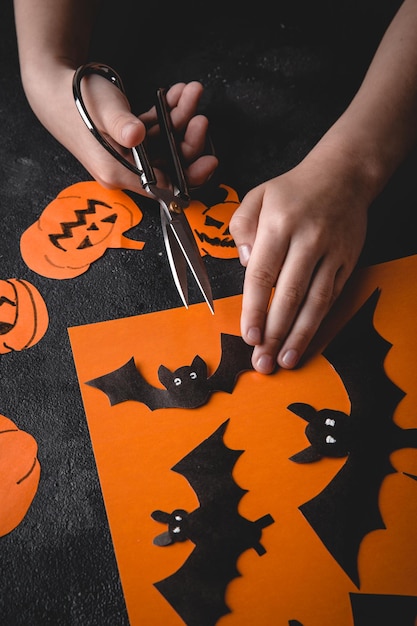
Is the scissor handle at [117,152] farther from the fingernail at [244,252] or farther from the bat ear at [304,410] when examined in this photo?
the bat ear at [304,410]

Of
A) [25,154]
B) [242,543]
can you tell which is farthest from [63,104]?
[242,543]

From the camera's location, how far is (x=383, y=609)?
0.43 metres

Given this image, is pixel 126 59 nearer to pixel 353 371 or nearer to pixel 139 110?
pixel 139 110

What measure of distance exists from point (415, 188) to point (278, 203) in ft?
0.57

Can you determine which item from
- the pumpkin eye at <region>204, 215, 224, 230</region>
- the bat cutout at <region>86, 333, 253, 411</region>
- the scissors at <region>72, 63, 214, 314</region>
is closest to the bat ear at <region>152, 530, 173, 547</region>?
the bat cutout at <region>86, 333, 253, 411</region>

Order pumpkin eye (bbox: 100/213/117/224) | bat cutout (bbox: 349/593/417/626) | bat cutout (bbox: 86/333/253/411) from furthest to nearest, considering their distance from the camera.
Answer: pumpkin eye (bbox: 100/213/117/224) < bat cutout (bbox: 86/333/253/411) < bat cutout (bbox: 349/593/417/626)

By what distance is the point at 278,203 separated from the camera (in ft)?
1.83

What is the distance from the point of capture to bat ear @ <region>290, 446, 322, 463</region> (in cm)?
49

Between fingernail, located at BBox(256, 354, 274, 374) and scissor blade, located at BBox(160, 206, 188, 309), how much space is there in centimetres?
10

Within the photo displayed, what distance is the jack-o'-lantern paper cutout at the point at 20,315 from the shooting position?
0.57 m

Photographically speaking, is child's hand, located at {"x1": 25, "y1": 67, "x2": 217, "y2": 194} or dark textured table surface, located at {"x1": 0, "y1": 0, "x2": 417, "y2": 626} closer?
dark textured table surface, located at {"x1": 0, "y1": 0, "x2": 417, "y2": 626}

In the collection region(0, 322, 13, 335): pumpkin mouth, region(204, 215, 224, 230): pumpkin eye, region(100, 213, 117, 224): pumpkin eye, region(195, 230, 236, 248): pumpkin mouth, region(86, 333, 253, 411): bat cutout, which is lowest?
region(0, 322, 13, 335): pumpkin mouth

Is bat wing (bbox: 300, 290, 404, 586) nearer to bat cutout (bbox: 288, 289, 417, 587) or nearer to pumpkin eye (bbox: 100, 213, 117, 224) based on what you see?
bat cutout (bbox: 288, 289, 417, 587)

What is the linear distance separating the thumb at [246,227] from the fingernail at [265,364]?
0.10 meters
